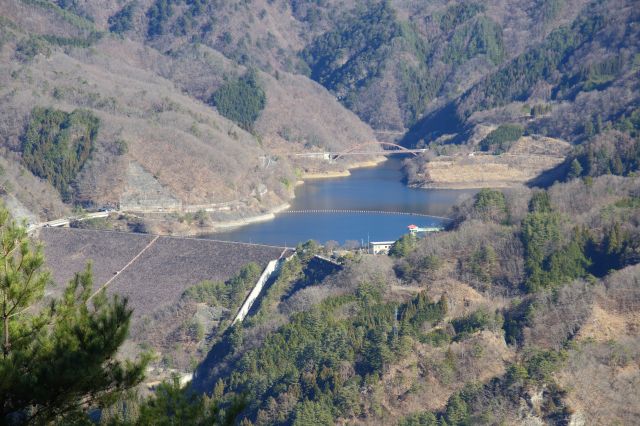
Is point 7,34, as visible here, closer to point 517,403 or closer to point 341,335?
point 341,335

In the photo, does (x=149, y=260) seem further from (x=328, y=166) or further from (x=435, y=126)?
(x=435, y=126)

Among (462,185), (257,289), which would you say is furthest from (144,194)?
(462,185)

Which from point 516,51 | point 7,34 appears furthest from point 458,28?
point 7,34

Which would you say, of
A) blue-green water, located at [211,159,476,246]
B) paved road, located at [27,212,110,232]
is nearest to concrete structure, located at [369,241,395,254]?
blue-green water, located at [211,159,476,246]

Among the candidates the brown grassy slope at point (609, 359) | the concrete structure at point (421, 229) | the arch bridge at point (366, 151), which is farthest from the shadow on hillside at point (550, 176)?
the brown grassy slope at point (609, 359)

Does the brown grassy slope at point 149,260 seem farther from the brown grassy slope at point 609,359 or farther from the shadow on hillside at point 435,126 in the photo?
the shadow on hillside at point 435,126

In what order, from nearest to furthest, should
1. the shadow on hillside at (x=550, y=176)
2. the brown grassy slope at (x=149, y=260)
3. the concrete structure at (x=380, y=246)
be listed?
1. the brown grassy slope at (x=149, y=260)
2. the concrete structure at (x=380, y=246)
3. the shadow on hillside at (x=550, y=176)
